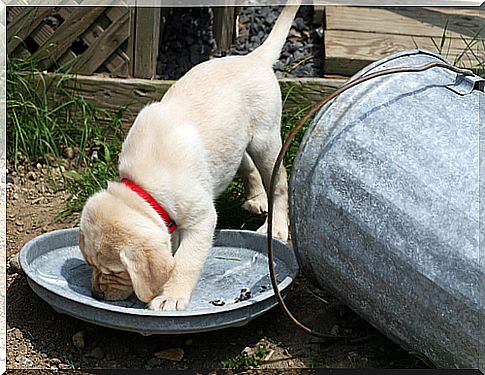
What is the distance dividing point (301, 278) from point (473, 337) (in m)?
1.36

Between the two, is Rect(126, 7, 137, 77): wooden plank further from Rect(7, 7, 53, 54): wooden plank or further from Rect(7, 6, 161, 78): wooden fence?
Rect(7, 7, 53, 54): wooden plank

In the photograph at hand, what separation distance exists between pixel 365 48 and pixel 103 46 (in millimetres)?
1771

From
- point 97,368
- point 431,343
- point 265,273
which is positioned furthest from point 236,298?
point 431,343

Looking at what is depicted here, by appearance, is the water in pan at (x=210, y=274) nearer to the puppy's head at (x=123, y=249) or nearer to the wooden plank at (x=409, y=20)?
the puppy's head at (x=123, y=249)

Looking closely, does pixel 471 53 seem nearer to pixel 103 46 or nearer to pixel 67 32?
pixel 103 46

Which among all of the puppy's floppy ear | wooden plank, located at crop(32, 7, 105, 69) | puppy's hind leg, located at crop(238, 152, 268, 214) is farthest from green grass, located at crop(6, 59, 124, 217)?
the puppy's floppy ear

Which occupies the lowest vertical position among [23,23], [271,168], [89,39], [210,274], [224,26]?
[210,274]

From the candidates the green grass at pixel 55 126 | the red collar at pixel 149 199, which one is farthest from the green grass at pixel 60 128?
the red collar at pixel 149 199

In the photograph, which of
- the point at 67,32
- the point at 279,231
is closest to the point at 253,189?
the point at 279,231

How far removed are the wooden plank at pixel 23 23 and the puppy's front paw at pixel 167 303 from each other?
99.1 inches

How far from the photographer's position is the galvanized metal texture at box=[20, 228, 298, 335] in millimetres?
3639

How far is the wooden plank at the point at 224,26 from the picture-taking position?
6656mm

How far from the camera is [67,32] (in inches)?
222

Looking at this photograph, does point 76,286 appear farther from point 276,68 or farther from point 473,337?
point 276,68
